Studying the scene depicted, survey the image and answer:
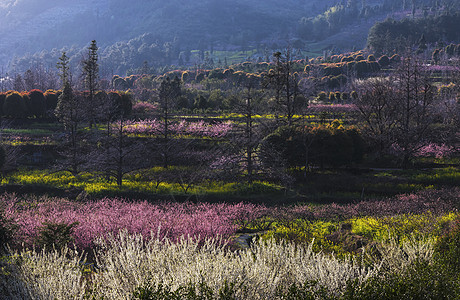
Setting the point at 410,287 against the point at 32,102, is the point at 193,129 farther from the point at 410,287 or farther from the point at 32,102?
the point at 410,287

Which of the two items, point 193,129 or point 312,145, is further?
point 193,129

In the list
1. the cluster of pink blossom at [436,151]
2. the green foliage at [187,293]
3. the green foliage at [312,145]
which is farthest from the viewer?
the cluster of pink blossom at [436,151]

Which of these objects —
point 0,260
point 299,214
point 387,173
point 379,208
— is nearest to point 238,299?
point 0,260

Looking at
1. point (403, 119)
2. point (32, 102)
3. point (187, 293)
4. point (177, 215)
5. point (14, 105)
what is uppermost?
point (32, 102)

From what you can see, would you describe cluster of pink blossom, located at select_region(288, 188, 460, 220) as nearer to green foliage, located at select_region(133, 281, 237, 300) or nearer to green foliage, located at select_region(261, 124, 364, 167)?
green foliage, located at select_region(261, 124, 364, 167)

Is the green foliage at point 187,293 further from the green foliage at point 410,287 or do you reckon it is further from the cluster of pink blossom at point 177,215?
the cluster of pink blossom at point 177,215

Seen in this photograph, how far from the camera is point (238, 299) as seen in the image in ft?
16.5

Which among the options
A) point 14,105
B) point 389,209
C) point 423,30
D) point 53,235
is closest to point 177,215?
point 53,235

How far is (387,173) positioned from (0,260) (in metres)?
21.5

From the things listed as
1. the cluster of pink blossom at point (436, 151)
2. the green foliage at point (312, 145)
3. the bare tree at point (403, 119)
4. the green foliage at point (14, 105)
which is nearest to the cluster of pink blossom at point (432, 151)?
the cluster of pink blossom at point (436, 151)

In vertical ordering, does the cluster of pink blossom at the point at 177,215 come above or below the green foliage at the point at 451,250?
below

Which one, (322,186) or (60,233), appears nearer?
(60,233)

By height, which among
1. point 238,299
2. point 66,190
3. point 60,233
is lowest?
point 66,190

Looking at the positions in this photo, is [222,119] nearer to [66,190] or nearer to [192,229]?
[66,190]
